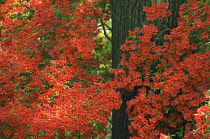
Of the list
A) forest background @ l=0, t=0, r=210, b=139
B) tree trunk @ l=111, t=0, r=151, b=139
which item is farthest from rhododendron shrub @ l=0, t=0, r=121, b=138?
tree trunk @ l=111, t=0, r=151, b=139

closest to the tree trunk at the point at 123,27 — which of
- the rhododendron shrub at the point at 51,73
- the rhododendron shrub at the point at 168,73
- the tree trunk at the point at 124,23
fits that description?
the tree trunk at the point at 124,23

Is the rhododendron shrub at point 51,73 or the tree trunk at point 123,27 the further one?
the tree trunk at point 123,27

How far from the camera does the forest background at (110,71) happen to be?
3.67 meters

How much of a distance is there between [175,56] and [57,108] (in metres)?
1.47

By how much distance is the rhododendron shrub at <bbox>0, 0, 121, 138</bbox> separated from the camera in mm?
3699

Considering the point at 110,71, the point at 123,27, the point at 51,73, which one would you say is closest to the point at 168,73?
the point at 110,71

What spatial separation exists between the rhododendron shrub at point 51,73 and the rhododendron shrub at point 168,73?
35 cm

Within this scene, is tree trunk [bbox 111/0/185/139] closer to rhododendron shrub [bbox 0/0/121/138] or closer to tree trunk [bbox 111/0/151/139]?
tree trunk [bbox 111/0/151/139]

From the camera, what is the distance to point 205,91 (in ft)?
11.9

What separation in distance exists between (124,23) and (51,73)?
46.0 inches

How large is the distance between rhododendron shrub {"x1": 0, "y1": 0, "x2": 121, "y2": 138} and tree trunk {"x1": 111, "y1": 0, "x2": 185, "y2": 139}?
32 cm

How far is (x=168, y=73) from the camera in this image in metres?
3.79

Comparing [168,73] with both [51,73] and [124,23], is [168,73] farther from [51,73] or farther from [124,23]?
[51,73]

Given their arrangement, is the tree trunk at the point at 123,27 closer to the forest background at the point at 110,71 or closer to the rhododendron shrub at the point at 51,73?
the forest background at the point at 110,71
